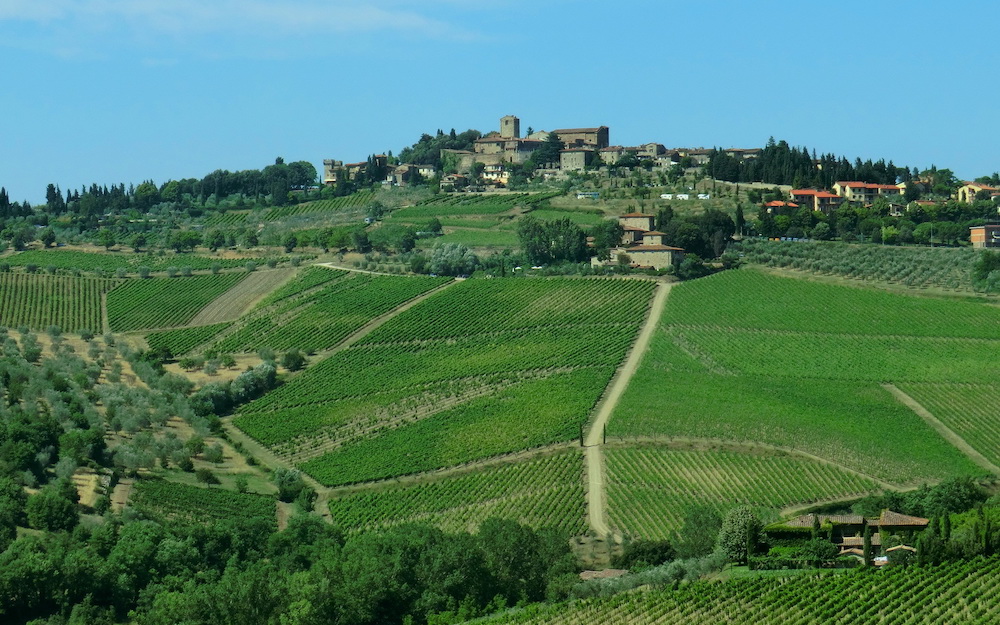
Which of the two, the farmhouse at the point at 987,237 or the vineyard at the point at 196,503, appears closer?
the vineyard at the point at 196,503

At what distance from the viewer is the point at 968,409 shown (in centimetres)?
5653

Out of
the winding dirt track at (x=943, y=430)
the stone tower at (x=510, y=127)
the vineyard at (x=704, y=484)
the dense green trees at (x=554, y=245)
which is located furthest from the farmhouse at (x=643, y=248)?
the stone tower at (x=510, y=127)

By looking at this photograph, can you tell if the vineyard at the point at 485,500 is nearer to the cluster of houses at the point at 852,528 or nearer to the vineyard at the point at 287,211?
the cluster of houses at the point at 852,528

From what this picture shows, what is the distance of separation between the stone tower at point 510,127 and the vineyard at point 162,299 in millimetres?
48419

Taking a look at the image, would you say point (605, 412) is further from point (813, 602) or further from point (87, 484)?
point (813, 602)

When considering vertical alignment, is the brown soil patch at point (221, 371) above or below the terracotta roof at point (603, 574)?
above

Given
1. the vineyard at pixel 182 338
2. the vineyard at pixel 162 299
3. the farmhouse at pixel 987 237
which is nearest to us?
the vineyard at pixel 182 338

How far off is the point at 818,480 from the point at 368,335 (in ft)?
84.2

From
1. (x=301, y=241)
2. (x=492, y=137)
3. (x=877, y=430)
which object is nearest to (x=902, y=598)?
(x=877, y=430)

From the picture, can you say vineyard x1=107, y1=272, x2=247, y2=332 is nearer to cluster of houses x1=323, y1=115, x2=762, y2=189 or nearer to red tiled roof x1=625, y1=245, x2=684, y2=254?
red tiled roof x1=625, y1=245, x2=684, y2=254

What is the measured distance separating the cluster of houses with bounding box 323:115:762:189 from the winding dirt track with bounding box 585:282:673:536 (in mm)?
37439

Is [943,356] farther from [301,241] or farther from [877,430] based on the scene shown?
[301,241]

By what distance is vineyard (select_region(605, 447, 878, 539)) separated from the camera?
1937 inches

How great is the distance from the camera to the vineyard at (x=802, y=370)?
176 feet
